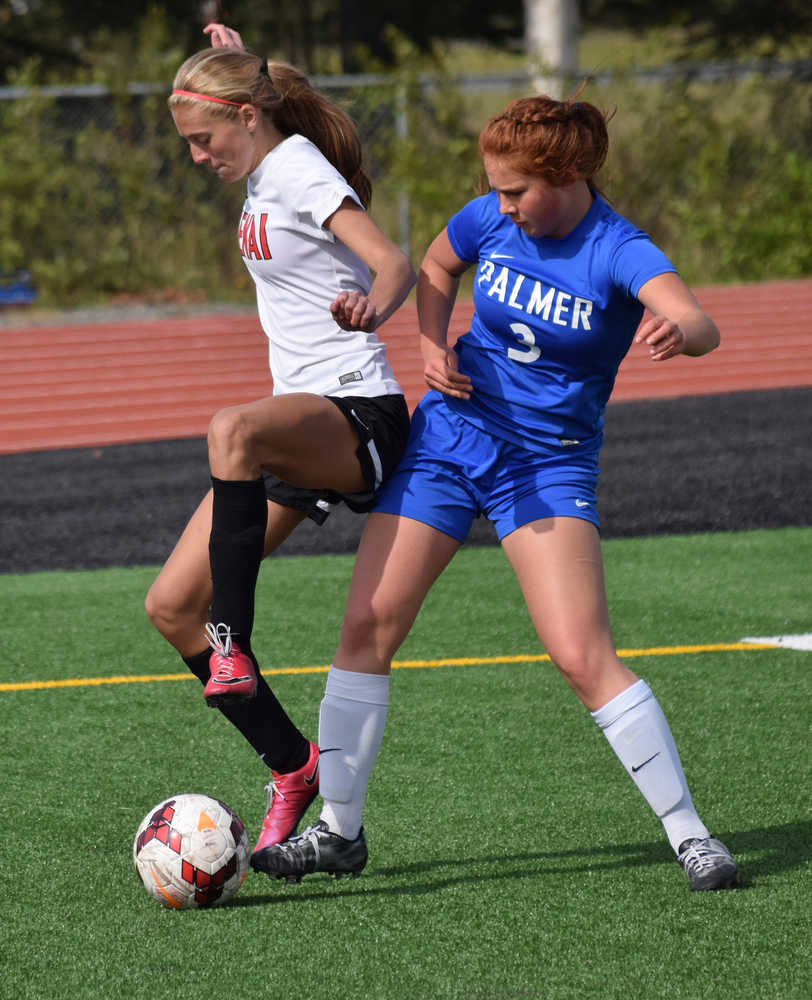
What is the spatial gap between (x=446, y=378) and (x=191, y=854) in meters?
1.36

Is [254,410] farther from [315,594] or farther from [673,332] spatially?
[315,594]

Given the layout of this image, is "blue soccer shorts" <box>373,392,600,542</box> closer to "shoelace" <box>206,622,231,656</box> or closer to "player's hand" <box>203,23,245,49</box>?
"shoelace" <box>206,622,231,656</box>

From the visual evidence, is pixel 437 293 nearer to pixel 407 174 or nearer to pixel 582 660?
pixel 582 660

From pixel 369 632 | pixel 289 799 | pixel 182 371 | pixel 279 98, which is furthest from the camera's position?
pixel 182 371

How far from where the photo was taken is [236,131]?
412cm

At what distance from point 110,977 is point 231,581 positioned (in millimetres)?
954

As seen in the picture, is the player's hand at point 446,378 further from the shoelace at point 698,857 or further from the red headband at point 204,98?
the shoelace at point 698,857

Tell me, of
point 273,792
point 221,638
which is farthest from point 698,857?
point 221,638

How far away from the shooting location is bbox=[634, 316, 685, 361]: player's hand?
137 inches

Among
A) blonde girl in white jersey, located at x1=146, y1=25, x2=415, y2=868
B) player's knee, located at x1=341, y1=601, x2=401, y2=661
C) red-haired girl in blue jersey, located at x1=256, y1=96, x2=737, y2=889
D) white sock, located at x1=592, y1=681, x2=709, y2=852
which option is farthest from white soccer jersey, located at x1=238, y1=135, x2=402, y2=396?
white sock, located at x1=592, y1=681, x2=709, y2=852

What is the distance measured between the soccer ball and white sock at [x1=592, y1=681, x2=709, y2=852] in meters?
1.00

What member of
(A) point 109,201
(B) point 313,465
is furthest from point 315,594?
(A) point 109,201

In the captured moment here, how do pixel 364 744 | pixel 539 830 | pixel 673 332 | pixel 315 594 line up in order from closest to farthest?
pixel 673 332, pixel 364 744, pixel 539 830, pixel 315 594

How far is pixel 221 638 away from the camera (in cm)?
377
